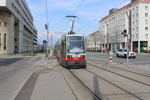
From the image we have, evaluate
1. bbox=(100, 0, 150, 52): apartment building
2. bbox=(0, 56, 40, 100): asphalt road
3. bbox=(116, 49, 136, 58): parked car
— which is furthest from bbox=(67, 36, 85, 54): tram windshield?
bbox=(100, 0, 150, 52): apartment building

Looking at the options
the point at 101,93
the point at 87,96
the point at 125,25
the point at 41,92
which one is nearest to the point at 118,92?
the point at 101,93

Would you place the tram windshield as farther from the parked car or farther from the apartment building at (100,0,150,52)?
the apartment building at (100,0,150,52)

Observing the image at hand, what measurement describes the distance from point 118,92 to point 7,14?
192 feet

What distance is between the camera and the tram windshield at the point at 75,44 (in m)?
17.4

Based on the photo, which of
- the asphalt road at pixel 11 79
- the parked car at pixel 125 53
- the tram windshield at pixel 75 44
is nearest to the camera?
the asphalt road at pixel 11 79

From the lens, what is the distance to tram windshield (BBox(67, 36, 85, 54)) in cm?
1742

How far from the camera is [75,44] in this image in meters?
17.7

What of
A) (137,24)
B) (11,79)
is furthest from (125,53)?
(137,24)

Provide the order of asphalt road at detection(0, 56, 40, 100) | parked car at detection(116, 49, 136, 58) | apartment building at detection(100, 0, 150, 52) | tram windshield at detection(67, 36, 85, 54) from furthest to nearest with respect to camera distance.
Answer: apartment building at detection(100, 0, 150, 52) < parked car at detection(116, 49, 136, 58) < tram windshield at detection(67, 36, 85, 54) < asphalt road at detection(0, 56, 40, 100)

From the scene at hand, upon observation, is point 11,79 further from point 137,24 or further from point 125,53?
point 137,24

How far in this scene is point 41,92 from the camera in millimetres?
7832

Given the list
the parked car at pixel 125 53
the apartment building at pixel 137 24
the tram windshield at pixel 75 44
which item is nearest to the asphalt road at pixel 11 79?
the tram windshield at pixel 75 44

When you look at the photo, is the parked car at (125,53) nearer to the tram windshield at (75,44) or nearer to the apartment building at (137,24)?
the tram windshield at (75,44)

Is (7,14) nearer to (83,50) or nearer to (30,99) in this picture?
(83,50)
